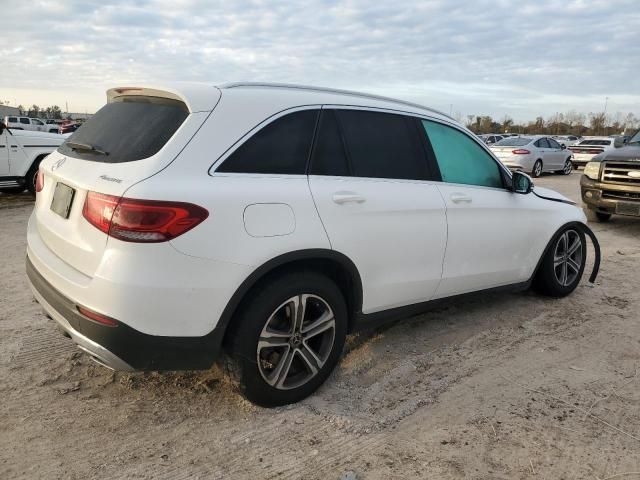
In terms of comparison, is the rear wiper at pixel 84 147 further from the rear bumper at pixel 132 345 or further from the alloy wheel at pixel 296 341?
the alloy wheel at pixel 296 341

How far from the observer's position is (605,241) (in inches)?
312

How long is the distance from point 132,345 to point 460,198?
242 cm

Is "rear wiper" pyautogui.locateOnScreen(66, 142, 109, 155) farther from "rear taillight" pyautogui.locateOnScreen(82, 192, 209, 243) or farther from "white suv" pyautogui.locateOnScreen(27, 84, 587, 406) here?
"rear taillight" pyautogui.locateOnScreen(82, 192, 209, 243)

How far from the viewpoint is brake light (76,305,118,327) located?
7.88 feet

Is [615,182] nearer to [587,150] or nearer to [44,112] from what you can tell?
[587,150]

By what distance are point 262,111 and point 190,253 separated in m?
0.91

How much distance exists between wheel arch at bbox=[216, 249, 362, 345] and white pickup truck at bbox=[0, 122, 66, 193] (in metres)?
8.65

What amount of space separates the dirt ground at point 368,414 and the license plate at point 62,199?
1092 millimetres

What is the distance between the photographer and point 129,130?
2795 mm

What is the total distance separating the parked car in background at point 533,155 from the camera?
61.3 feet

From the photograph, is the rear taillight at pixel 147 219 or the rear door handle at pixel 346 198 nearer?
the rear taillight at pixel 147 219

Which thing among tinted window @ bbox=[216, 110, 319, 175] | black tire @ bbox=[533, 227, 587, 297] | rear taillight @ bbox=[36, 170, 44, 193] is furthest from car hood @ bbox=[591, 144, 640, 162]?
rear taillight @ bbox=[36, 170, 44, 193]

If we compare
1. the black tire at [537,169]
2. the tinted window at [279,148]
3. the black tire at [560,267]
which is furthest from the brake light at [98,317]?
the black tire at [537,169]

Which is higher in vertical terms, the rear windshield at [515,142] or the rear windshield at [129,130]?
the rear windshield at [515,142]
